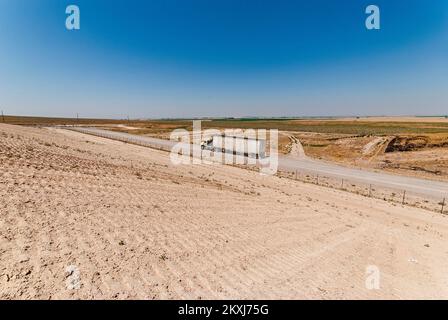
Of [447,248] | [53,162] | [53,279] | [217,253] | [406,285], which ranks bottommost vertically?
[447,248]

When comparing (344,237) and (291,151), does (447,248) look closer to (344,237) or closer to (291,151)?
(344,237)

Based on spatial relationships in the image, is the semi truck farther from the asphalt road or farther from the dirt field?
the dirt field

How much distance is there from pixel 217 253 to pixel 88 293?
4293 mm

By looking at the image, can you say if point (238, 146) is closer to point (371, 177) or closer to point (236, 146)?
point (236, 146)

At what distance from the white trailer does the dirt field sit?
30.5 metres

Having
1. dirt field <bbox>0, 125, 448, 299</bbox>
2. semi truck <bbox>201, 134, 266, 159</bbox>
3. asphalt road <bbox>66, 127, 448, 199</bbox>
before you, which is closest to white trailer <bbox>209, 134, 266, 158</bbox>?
semi truck <bbox>201, 134, 266, 159</bbox>

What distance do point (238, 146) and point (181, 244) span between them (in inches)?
1642

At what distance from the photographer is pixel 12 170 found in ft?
42.4

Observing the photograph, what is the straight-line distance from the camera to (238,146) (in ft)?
166

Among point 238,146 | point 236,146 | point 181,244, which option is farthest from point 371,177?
point 181,244

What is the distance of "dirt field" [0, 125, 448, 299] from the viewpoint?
683cm

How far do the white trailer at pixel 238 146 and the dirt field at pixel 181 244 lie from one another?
30.5 metres

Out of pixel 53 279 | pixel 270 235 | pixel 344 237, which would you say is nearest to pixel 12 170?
pixel 53 279

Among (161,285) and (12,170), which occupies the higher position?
(12,170)
